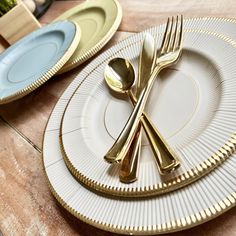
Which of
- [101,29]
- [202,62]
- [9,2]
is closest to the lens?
[202,62]

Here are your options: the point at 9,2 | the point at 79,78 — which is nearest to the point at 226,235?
the point at 79,78

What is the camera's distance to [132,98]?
0.41 m

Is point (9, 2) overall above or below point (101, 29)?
above

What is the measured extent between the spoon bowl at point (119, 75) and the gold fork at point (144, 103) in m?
0.04

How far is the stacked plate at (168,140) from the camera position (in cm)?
27

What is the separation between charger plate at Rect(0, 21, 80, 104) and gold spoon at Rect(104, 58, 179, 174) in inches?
4.9

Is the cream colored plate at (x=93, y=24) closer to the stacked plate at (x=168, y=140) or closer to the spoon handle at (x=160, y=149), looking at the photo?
the stacked plate at (x=168, y=140)

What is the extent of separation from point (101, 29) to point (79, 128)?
29 cm

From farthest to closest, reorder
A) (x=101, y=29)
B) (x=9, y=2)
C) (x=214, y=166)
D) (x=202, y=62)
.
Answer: (x=9, y=2)
(x=101, y=29)
(x=202, y=62)
(x=214, y=166)

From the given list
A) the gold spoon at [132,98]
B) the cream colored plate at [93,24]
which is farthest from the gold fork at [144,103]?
the cream colored plate at [93,24]

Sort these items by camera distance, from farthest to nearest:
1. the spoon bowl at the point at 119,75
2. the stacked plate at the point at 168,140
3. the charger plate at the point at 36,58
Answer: the charger plate at the point at 36,58 < the spoon bowl at the point at 119,75 < the stacked plate at the point at 168,140

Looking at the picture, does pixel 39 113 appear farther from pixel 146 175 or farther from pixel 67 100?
pixel 146 175

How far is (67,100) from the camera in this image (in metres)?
0.48

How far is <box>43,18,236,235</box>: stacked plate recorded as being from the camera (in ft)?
0.89
